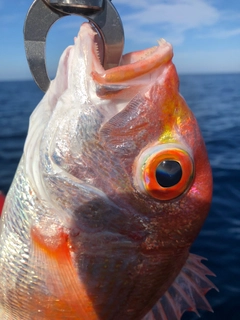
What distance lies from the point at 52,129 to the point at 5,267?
0.74m

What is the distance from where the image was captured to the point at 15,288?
5.74ft

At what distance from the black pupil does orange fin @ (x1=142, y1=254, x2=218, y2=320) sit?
0.83 m

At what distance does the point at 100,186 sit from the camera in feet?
5.03

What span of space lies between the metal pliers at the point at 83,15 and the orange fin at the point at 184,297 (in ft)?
4.25

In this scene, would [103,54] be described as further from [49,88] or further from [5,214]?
[5,214]

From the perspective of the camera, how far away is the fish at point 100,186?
1475mm

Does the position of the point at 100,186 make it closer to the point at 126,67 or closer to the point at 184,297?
the point at 126,67

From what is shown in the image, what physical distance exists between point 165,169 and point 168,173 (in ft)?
0.07

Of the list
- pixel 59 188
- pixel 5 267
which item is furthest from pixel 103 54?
pixel 5 267

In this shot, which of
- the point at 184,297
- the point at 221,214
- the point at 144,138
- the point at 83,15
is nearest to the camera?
the point at 83,15

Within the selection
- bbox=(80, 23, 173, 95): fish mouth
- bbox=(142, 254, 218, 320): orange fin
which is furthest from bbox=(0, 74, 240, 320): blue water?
bbox=(80, 23, 173, 95): fish mouth

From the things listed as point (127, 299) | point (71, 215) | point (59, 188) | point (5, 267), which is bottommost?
point (127, 299)

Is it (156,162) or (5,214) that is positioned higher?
(156,162)

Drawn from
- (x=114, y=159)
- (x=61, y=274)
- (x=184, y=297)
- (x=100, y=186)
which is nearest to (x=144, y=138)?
(x=114, y=159)
